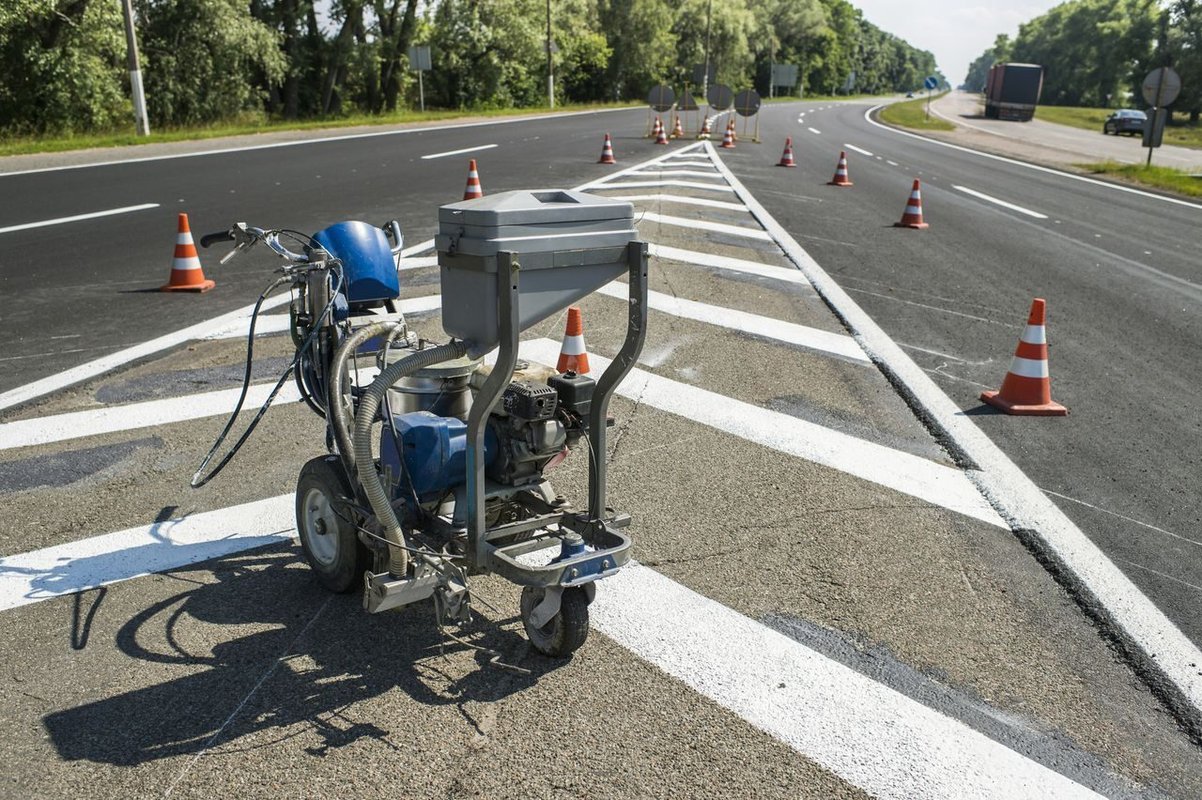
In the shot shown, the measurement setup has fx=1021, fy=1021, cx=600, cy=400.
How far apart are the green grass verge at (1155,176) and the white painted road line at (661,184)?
12.5 metres

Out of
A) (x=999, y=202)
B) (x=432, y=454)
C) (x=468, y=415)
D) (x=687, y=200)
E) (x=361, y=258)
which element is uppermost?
(x=361, y=258)

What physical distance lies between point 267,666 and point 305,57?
136 feet

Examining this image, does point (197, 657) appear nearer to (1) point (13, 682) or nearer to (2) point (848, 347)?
(1) point (13, 682)

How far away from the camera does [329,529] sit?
12.9 feet

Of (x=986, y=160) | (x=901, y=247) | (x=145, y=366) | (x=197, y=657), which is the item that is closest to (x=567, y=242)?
(x=197, y=657)

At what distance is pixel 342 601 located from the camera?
3.89 m

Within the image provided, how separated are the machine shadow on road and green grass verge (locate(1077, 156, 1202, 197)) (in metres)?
24.4

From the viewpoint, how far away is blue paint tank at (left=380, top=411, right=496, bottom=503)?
3.60 metres

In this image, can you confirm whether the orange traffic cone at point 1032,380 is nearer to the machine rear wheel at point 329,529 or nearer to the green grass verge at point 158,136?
the machine rear wheel at point 329,529

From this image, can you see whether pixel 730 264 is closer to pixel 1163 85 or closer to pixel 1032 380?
pixel 1032 380

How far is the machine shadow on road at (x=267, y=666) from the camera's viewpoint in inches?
122

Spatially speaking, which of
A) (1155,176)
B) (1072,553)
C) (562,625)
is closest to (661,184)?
(1072,553)

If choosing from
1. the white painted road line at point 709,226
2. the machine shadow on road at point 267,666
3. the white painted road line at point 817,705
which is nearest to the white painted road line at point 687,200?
the white painted road line at point 709,226

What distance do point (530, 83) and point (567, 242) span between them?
58168mm
